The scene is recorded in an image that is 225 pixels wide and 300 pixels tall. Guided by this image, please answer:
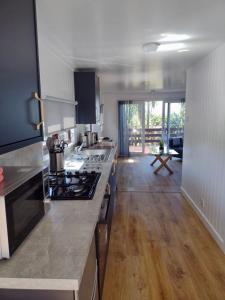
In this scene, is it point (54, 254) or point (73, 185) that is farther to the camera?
point (73, 185)

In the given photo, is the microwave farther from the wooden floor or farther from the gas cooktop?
the wooden floor

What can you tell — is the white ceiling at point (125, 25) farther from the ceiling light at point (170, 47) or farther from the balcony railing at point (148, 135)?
the balcony railing at point (148, 135)

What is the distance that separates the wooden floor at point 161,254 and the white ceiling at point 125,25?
7.27 feet

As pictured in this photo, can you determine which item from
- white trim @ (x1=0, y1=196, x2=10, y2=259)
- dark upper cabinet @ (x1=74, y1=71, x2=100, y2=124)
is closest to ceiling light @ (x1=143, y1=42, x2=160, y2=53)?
dark upper cabinet @ (x1=74, y1=71, x2=100, y2=124)

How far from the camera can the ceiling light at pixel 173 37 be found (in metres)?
2.00

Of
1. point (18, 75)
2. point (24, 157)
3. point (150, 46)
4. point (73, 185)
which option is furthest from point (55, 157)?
point (150, 46)

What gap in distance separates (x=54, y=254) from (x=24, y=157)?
2.74ft

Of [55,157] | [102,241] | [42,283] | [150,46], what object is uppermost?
[150,46]

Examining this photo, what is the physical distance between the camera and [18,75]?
3.18 ft

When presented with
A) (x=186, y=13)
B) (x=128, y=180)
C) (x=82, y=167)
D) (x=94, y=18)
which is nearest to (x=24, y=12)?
(x=94, y=18)

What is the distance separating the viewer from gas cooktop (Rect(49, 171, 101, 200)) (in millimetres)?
1626

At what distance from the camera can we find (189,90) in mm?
3705

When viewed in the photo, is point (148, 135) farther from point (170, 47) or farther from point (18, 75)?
point (18, 75)

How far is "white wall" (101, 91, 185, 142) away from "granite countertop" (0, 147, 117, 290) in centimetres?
651
